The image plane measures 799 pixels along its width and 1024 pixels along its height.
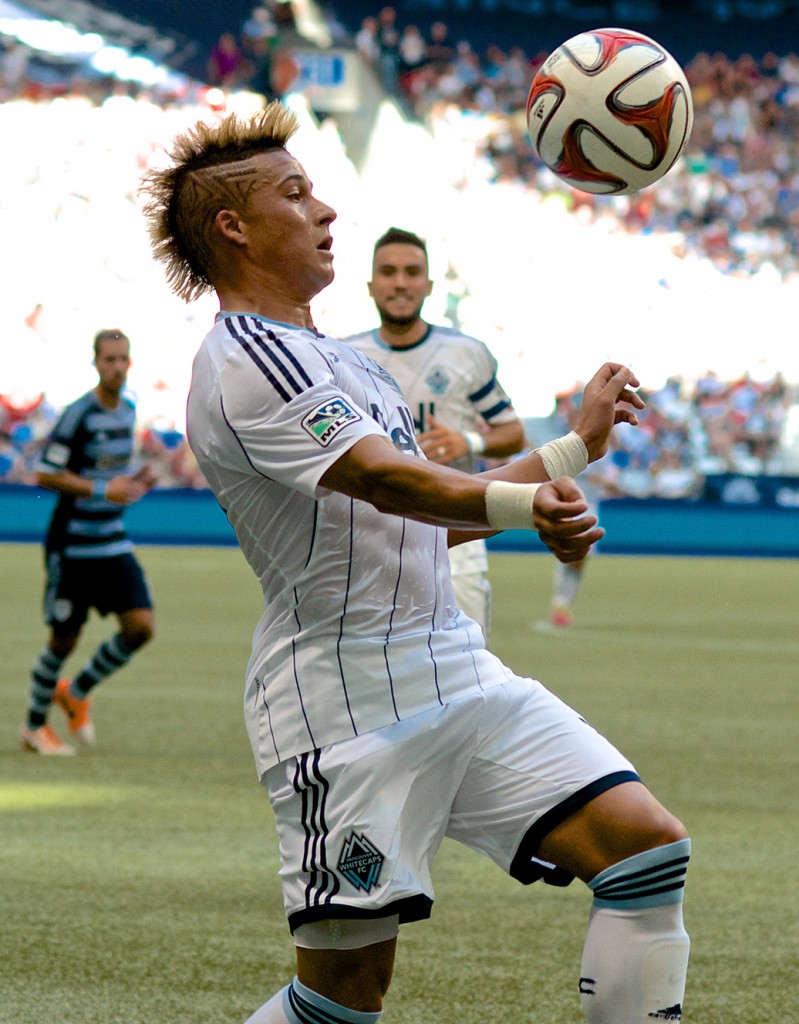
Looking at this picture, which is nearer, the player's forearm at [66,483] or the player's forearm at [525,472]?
the player's forearm at [525,472]

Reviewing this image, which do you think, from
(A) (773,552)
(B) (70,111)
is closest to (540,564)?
(A) (773,552)

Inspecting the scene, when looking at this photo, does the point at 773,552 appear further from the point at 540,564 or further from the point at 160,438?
the point at 160,438

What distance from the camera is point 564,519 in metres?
2.70

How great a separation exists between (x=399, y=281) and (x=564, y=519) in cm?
500

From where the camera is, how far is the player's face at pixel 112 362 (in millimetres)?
8867

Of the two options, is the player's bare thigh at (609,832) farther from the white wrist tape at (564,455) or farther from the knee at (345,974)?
the white wrist tape at (564,455)

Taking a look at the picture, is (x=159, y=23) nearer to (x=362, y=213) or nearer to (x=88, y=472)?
(x=362, y=213)

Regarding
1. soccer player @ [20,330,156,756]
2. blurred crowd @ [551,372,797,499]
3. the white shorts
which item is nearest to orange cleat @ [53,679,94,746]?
soccer player @ [20,330,156,756]

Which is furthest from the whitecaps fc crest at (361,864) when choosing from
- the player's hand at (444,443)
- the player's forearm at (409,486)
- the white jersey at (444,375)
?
the white jersey at (444,375)

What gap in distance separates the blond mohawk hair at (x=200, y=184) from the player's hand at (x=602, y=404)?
31.5 inches

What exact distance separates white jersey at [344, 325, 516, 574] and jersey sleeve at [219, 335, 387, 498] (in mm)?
4618

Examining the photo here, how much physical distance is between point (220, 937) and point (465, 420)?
3.38 m

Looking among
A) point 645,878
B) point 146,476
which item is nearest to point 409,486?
point 645,878

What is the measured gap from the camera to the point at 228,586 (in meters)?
19.0
